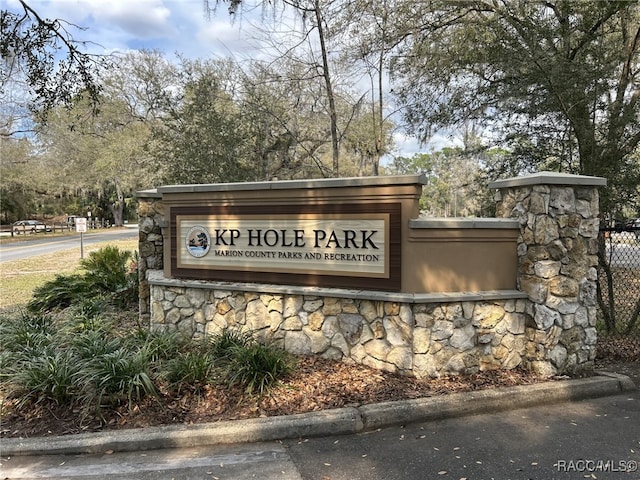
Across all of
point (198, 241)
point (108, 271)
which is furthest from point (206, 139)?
point (198, 241)

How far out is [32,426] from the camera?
149 inches

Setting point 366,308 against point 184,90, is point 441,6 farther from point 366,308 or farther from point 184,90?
point 184,90

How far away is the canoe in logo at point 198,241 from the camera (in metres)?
5.64

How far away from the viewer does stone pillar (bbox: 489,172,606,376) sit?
452 centimetres

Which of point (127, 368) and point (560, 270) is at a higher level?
point (560, 270)

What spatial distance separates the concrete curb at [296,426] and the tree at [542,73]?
13.0 feet

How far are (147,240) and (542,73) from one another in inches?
242

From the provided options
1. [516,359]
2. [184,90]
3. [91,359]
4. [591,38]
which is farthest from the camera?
[184,90]

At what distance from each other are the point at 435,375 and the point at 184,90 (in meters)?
11.1

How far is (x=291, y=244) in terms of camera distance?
5.12 m

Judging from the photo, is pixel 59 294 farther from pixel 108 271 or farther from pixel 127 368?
pixel 127 368

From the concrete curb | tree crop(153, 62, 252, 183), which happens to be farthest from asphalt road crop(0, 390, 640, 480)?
tree crop(153, 62, 252, 183)

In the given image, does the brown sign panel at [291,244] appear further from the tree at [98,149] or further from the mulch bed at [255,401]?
the tree at [98,149]

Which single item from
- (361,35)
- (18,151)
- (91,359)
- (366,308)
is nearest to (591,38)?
(361,35)
